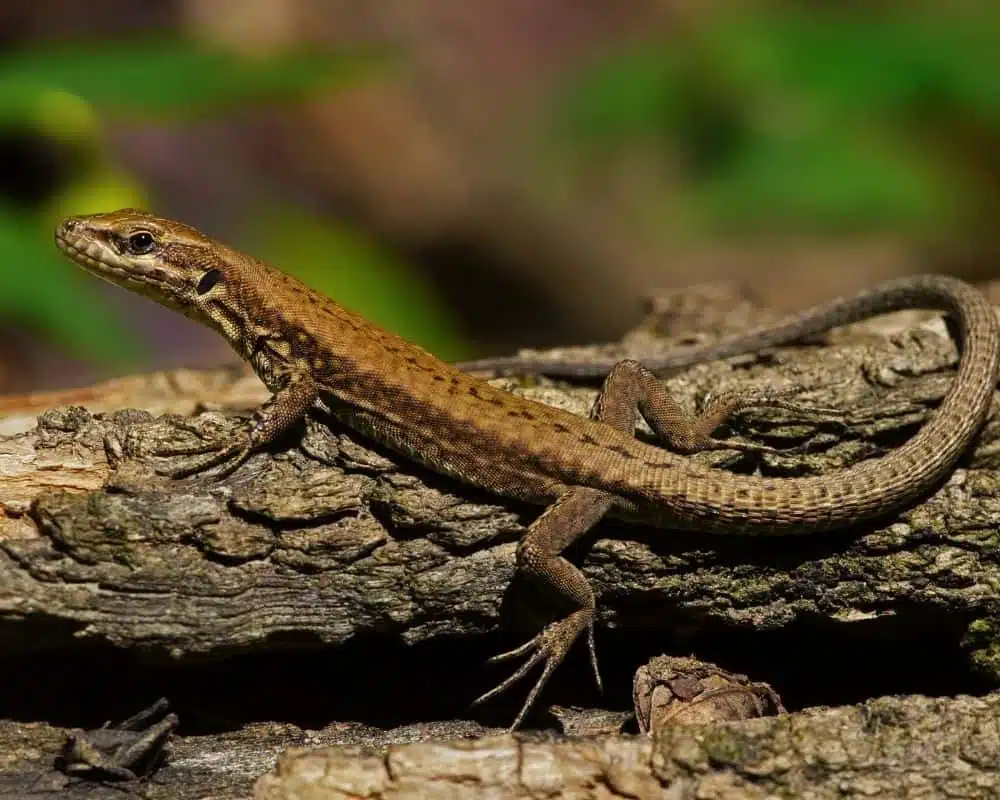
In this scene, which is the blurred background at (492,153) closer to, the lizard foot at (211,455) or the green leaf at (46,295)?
the green leaf at (46,295)

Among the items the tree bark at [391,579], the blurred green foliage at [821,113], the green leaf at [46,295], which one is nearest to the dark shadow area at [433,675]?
the tree bark at [391,579]

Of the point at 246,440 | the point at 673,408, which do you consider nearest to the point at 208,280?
the point at 246,440

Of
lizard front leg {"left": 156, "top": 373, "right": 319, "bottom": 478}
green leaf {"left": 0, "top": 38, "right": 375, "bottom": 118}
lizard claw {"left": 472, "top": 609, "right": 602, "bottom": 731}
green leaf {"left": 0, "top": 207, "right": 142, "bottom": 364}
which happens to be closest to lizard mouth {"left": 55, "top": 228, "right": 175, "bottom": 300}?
lizard front leg {"left": 156, "top": 373, "right": 319, "bottom": 478}

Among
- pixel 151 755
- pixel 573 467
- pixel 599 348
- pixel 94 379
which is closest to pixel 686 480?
pixel 573 467

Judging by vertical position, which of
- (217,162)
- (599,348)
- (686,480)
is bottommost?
(686,480)

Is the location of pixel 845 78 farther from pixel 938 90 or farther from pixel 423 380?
pixel 423 380
